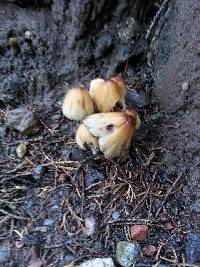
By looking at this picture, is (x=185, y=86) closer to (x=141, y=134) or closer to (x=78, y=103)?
(x=141, y=134)

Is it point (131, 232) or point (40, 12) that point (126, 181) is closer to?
point (131, 232)

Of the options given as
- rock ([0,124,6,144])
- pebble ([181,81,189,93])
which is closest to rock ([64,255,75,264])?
rock ([0,124,6,144])

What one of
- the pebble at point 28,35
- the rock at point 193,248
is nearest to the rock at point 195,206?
the rock at point 193,248

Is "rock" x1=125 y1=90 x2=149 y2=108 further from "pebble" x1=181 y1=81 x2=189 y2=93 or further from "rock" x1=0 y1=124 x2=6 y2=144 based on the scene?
"rock" x1=0 y1=124 x2=6 y2=144

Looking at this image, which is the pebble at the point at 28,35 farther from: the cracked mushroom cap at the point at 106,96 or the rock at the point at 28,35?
the cracked mushroom cap at the point at 106,96

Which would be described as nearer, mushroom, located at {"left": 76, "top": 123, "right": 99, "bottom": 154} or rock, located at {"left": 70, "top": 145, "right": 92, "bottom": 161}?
mushroom, located at {"left": 76, "top": 123, "right": 99, "bottom": 154}

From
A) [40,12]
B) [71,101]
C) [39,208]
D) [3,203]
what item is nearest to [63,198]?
[39,208]
